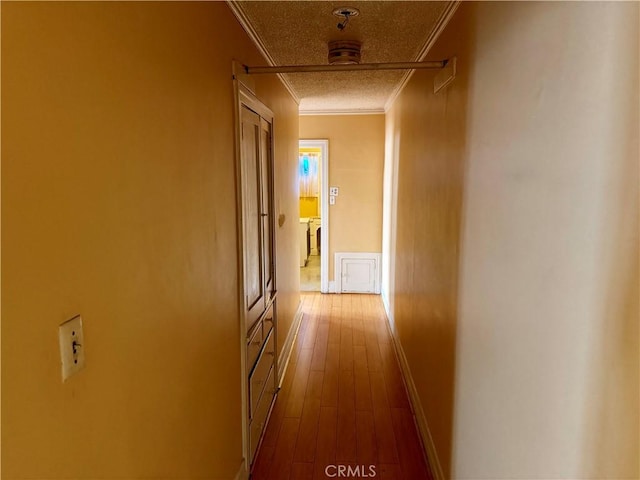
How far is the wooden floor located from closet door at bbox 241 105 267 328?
760 millimetres

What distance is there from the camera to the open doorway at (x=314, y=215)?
5.36m

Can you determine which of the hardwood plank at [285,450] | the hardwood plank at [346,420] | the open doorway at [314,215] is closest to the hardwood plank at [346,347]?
the hardwood plank at [346,420]

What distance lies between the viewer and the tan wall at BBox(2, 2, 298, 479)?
2.32 feet

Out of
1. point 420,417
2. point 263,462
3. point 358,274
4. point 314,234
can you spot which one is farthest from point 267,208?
point 314,234

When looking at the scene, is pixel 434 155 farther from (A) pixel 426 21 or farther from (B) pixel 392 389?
(B) pixel 392 389

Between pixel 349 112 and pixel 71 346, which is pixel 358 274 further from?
pixel 71 346

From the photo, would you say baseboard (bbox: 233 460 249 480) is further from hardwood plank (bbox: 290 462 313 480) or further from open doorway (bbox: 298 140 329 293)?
open doorway (bbox: 298 140 329 293)

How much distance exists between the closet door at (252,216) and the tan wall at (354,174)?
282 cm

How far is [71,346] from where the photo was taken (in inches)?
32.5

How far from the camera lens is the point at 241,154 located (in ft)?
6.85

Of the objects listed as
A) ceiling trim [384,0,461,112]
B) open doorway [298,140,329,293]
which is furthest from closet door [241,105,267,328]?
open doorway [298,140,329,293]

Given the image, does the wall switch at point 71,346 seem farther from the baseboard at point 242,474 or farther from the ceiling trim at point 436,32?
the ceiling trim at point 436,32

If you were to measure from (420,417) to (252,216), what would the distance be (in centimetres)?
156

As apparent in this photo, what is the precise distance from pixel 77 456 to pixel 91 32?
0.86 m
